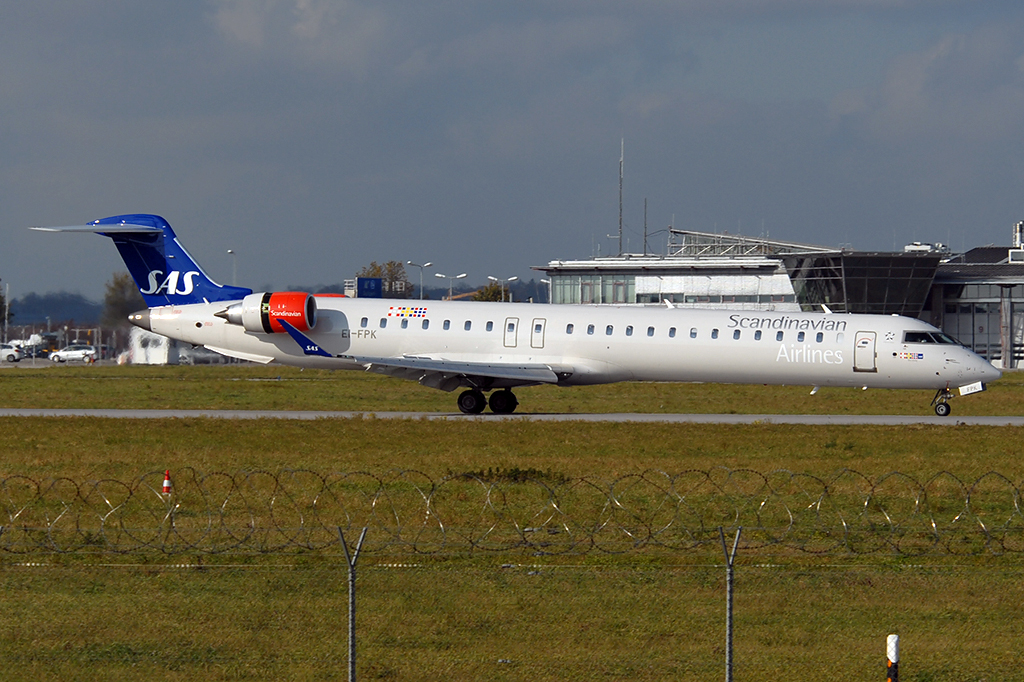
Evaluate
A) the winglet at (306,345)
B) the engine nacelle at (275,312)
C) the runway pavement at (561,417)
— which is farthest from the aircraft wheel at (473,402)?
the engine nacelle at (275,312)

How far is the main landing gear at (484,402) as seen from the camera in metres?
32.4

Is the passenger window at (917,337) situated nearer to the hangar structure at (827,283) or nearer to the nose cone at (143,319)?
the nose cone at (143,319)

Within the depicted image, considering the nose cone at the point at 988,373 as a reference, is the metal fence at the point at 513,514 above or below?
below

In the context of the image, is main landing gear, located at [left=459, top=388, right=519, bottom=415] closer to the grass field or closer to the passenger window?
the passenger window

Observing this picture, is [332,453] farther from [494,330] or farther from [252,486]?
[494,330]

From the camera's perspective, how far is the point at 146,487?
18.8 metres

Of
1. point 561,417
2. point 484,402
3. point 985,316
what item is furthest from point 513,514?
point 985,316

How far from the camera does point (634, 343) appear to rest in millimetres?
31562

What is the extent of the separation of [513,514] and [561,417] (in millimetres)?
15161

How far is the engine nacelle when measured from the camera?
108 feet

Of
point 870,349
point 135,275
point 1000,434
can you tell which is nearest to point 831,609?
point 1000,434

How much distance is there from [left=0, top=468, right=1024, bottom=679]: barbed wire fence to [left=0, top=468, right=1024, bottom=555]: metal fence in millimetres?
33

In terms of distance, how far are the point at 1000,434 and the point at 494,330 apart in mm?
13568

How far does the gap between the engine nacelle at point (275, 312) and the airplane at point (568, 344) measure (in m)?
0.03
